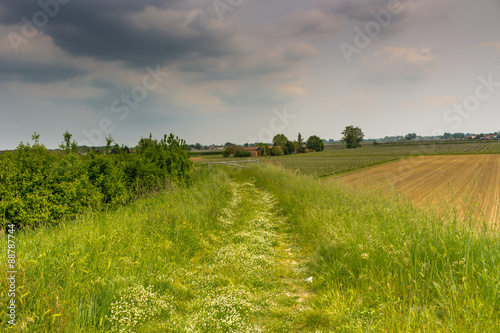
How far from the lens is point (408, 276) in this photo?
423 centimetres

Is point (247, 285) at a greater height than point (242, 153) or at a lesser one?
lesser

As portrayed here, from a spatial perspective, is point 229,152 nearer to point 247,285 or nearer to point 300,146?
point 300,146

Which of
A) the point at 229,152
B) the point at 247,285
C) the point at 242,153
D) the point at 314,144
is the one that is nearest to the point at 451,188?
the point at 247,285

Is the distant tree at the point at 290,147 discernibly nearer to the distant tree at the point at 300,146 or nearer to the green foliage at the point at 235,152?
the distant tree at the point at 300,146

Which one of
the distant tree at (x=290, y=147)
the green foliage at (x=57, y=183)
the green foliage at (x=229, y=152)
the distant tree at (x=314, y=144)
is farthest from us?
the distant tree at (x=314, y=144)

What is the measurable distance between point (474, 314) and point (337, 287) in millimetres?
1986

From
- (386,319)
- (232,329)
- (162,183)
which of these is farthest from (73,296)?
(162,183)

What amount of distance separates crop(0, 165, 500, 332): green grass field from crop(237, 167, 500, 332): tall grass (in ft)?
0.07

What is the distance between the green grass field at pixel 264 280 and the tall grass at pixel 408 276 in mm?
23

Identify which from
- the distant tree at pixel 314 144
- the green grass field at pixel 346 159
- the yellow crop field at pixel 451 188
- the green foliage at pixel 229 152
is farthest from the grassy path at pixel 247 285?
the distant tree at pixel 314 144

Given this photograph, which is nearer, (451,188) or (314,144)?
(451,188)

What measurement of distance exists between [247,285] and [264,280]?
459 mm

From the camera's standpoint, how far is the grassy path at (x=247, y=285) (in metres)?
3.83

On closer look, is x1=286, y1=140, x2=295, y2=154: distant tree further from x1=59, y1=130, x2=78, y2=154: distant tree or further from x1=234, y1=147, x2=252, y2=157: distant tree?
x1=59, y1=130, x2=78, y2=154: distant tree
